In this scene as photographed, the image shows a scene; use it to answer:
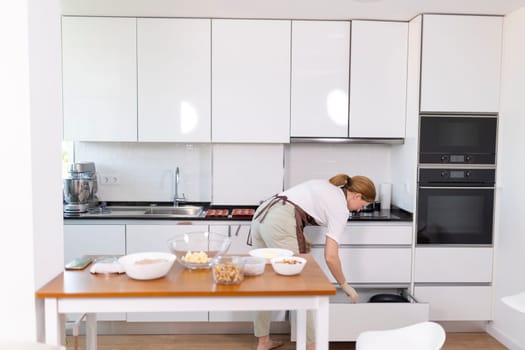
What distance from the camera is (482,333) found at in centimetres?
324

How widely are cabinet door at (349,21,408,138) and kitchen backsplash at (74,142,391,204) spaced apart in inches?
16.5

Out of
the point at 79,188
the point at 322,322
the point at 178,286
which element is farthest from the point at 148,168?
the point at 322,322

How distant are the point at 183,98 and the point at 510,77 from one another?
231 centimetres

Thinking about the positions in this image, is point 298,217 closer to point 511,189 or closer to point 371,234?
point 371,234

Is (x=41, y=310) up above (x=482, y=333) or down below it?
above

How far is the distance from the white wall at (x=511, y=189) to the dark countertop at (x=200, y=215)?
2.15 ft

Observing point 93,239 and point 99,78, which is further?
point 99,78

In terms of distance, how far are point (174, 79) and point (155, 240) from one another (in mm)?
1183

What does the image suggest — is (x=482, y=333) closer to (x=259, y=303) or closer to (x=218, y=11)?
(x=259, y=303)

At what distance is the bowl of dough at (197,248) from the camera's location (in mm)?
1837

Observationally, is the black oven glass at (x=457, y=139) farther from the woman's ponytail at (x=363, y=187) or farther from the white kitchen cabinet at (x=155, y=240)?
the white kitchen cabinet at (x=155, y=240)

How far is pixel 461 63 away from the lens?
121 inches

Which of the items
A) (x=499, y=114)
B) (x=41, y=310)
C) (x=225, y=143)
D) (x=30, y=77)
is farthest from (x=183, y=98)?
(x=499, y=114)

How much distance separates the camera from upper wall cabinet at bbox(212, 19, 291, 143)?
3227 mm
